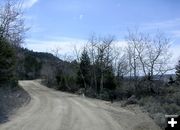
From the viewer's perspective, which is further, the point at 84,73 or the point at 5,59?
the point at 84,73

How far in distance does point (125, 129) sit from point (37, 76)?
327 feet

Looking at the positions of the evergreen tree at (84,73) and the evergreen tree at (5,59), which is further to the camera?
the evergreen tree at (84,73)

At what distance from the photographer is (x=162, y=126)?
20.6m

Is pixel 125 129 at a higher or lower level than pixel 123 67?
lower

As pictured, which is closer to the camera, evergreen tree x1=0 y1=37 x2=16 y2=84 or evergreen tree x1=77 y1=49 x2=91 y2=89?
evergreen tree x1=0 y1=37 x2=16 y2=84

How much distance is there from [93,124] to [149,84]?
31.3 m

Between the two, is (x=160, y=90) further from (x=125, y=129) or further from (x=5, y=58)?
(x=125, y=129)

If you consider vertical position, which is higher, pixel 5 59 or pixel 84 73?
pixel 5 59

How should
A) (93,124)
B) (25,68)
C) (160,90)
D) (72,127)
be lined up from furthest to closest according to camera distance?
1. (25,68)
2. (160,90)
3. (93,124)
4. (72,127)

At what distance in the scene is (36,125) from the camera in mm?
18016

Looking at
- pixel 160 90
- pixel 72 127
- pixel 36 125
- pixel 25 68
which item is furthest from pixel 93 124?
pixel 25 68

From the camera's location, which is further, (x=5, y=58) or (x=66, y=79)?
(x=66, y=79)

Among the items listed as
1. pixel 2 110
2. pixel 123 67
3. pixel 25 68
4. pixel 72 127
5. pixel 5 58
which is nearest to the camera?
pixel 72 127

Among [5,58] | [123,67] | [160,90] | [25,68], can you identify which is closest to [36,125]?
[5,58]
